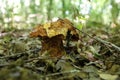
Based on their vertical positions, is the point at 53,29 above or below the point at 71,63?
above

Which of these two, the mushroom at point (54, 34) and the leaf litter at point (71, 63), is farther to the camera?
the mushroom at point (54, 34)

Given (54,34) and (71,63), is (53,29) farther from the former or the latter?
(71,63)

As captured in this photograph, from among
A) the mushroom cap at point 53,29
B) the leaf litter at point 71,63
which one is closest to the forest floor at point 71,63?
the leaf litter at point 71,63

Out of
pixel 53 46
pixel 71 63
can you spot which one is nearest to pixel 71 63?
pixel 71 63

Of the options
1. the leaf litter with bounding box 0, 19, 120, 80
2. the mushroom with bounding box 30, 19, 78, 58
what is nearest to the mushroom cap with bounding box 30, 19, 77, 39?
the mushroom with bounding box 30, 19, 78, 58

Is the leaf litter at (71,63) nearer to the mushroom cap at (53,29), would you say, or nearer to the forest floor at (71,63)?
the forest floor at (71,63)

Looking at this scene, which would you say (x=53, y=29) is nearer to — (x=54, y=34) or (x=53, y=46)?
(x=54, y=34)

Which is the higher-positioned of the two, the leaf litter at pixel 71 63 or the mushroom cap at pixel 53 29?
the mushroom cap at pixel 53 29

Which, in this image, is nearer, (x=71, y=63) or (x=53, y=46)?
(x=71, y=63)
